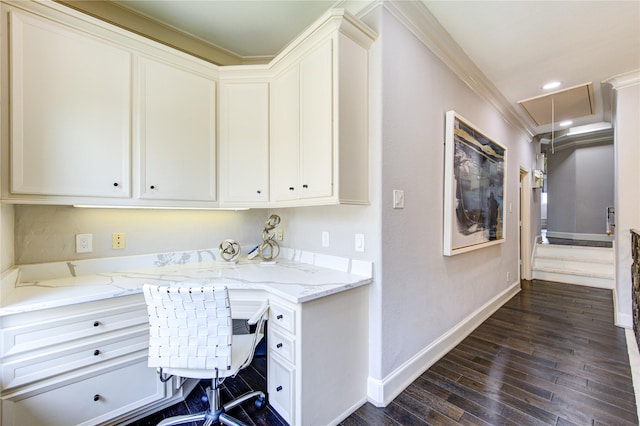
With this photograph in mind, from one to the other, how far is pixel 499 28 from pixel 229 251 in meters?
2.94

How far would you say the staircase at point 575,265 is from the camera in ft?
15.6

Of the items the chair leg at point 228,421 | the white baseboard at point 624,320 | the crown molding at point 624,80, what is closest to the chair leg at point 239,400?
the chair leg at point 228,421

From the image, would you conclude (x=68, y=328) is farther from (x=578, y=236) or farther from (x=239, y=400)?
(x=578, y=236)

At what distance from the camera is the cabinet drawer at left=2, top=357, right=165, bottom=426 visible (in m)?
1.33

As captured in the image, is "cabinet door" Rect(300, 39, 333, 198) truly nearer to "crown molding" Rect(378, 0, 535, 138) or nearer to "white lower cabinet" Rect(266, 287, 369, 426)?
"crown molding" Rect(378, 0, 535, 138)

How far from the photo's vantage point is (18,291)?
1.54m

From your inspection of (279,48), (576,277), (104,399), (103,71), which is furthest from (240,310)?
(576,277)

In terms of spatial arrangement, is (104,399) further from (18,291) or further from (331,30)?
(331,30)

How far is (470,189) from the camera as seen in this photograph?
2779 mm

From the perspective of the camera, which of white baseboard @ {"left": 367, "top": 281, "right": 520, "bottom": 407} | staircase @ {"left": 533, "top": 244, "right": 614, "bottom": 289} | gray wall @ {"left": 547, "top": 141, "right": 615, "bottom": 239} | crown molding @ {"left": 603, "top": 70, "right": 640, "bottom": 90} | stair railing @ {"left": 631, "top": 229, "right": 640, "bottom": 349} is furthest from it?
gray wall @ {"left": 547, "top": 141, "right": 615, "bottom": 239}

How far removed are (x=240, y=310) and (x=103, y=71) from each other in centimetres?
174

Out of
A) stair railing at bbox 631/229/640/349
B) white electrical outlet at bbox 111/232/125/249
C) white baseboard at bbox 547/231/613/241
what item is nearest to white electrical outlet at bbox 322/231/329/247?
white electrical outlet at bbox 111/232/125/249

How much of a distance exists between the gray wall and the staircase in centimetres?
275

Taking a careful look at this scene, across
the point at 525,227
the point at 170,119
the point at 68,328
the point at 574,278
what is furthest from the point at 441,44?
the point at 574,278
